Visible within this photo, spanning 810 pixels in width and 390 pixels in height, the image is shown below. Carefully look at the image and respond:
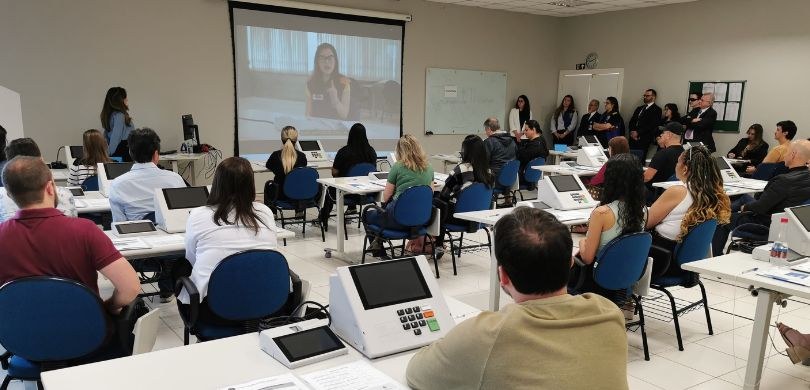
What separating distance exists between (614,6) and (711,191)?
733 cm

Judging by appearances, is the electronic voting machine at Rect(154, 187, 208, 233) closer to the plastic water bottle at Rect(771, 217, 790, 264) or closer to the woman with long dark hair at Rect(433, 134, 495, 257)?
the woman with long dark hair at Rect(433, 134, 495, 257)

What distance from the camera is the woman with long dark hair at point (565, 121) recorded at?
11273 millimetres

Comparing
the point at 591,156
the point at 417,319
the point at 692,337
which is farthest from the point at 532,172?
the point at 417,319

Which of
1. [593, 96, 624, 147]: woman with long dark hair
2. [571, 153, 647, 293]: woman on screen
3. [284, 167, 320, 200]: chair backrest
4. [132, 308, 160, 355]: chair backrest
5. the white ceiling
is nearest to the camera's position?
[132, 308, 160, 355]: chair backrest

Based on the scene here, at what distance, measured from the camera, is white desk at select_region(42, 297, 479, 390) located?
5.27 ft

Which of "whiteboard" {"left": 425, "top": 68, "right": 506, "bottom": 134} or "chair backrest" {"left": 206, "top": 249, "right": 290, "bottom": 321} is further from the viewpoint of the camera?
"whiteboard" {"left": 425, "top": 68, "right": 506, "bottom": 134}

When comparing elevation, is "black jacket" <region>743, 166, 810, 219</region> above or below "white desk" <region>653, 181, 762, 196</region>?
above

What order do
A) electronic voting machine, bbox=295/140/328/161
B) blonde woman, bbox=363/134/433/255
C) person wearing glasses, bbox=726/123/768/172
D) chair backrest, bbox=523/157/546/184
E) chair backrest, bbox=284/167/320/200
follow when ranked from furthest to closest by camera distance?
person wearing glasses, bbox=726/123/768/172 → chair backrest, bbox=523/157/546/184 → electronic voting machine, bbox=295/140/328/161 → chair backrest, bbox=284/167/320/200 → blonde woman, bbox=363/134/433/255

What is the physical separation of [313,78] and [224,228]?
22.0 ft

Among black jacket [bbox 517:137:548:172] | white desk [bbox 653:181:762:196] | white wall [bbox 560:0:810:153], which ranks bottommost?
white desk [bbox 653:181:762:196]

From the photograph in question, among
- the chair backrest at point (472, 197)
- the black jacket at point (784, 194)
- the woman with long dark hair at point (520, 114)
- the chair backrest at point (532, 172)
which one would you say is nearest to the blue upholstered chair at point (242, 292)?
the chair backrest at point (472, 197)

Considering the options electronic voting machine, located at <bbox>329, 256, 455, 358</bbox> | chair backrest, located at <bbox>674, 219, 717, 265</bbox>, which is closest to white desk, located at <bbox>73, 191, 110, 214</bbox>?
electronic voting machine, located at <bbox>329, 256, 455, 358</bbox>

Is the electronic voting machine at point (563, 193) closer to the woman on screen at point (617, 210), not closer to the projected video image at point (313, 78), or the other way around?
the woman on screen at point (617, 210)

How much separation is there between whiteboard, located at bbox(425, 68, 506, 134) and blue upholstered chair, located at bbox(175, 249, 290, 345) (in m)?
7.84
